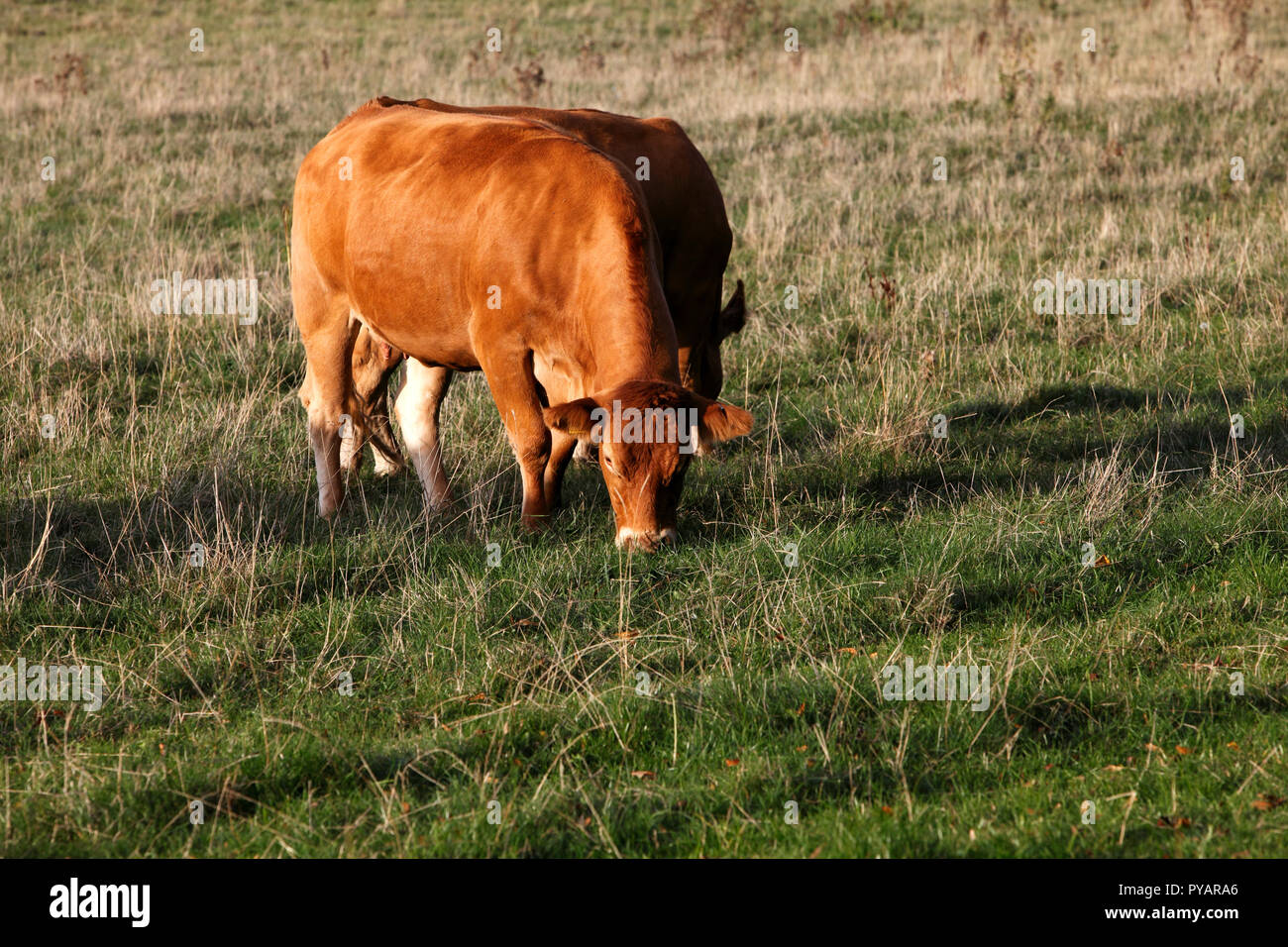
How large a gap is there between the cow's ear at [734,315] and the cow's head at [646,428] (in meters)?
2.15

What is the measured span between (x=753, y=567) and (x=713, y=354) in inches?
94.0

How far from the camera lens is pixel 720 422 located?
17.1 ft

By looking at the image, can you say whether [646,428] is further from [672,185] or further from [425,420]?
[672,185]

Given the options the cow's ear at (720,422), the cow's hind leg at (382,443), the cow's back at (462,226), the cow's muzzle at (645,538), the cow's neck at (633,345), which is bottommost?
the cow's hind leg at (382,443)

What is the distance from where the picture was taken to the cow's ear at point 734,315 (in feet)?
24.2

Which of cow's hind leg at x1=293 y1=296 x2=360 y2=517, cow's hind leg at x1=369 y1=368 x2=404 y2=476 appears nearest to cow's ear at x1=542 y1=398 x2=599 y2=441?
cow's hind leg at x1=293 y1=296 x2=360 y2=517

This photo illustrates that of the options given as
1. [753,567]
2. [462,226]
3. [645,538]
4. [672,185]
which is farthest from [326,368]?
[753,567]

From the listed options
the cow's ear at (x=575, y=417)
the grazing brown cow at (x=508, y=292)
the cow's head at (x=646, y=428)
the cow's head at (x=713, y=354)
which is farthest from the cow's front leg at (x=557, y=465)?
the cow's head at (x=713, y=354)

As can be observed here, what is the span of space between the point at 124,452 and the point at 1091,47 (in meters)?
15.5

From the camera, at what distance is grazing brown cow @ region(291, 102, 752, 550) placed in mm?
5402

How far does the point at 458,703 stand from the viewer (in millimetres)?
4543

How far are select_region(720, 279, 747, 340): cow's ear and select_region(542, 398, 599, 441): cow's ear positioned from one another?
7.66 ft

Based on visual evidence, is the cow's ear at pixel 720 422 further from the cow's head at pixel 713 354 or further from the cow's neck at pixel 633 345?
the cow's head at pixel 713 354

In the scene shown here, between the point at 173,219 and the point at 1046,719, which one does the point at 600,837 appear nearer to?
the point at 1046,719
